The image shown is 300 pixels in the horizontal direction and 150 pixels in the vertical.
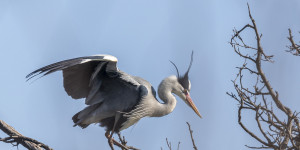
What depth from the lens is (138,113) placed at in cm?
508

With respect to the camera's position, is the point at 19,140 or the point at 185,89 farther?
the point at 185,89

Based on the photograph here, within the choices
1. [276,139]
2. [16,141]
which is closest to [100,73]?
[16,141]

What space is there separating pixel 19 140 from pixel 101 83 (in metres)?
1.42

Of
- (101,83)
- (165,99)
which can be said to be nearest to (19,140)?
(101,83)

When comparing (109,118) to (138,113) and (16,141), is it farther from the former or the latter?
A: (16,141)

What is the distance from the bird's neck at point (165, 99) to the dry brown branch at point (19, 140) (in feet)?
5.90

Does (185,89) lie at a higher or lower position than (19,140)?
higher

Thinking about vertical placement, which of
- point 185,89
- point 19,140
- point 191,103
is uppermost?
point 185,89

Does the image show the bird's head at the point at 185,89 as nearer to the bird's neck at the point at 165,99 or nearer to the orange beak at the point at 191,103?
the orange beak at the point at 191,103

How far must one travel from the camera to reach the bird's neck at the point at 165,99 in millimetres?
5312

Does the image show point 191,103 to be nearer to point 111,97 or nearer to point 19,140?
point 111,97

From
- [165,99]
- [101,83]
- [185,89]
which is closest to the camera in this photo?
[101,83]

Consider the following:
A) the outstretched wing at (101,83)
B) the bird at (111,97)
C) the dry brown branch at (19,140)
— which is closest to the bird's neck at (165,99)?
the bird at (111,97)

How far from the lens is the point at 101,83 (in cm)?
504
